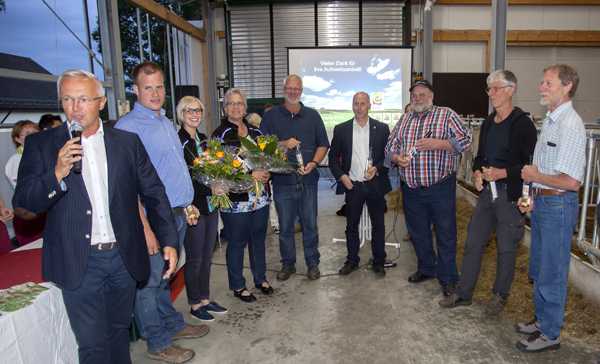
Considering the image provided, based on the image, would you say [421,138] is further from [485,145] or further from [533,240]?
[533,240]

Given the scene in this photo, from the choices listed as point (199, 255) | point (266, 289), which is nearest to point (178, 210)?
point (199, 255)

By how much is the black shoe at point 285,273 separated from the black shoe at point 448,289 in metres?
1.30

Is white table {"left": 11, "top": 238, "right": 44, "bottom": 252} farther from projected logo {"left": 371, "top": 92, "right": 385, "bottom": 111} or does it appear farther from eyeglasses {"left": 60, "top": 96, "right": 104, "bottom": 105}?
projected logo {"left": 371, "top": 92, "right": 385, "bottom": 111}

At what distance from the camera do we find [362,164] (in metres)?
3.66

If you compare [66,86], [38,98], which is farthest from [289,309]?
[38,98]

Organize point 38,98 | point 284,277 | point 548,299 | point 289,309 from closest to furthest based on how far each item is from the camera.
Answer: point 548,299 < point 289,309 < point 284,277 < point 38,98

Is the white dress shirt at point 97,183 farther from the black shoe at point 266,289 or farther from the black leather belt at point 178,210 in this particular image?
the black shoe at point 266,289

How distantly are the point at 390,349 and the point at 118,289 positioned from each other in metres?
1.63

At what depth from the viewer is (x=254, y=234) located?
3293mm

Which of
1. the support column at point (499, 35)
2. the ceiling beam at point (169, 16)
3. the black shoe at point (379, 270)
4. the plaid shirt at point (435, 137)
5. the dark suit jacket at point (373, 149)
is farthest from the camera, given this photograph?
the ceiling beam at point (169, 16)

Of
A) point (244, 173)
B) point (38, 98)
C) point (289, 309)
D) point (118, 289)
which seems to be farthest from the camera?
point (38, 98)

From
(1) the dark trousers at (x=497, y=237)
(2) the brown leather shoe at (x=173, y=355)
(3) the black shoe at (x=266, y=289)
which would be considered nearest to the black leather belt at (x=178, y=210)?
(2) the brown leather shoe at (x=173, y=355)

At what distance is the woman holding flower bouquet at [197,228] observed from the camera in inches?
109

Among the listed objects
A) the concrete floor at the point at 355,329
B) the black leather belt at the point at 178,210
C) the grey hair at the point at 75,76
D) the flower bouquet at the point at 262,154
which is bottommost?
the concrete floor at the point at 355,329
